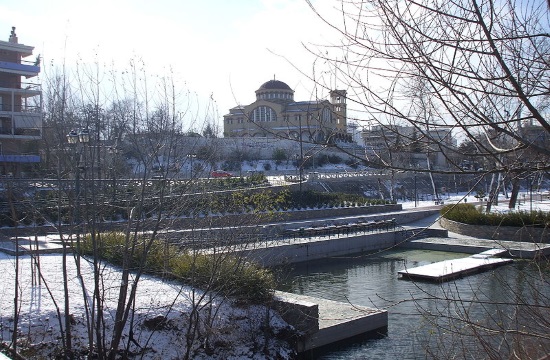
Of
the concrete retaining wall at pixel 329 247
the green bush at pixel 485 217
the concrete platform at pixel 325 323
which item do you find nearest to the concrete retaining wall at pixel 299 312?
the concrete platform at pixel 325 323

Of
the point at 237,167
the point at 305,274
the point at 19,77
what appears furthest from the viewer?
the point at 237,167

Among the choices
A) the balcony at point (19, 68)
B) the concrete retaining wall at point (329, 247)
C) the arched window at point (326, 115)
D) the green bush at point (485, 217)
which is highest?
the balcony at point (19, 68)

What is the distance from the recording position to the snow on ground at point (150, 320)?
28.9ft

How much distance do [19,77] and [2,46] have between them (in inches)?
78.6

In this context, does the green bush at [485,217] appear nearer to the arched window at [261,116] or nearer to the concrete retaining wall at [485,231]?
the concrete retaining wall at [485,231]

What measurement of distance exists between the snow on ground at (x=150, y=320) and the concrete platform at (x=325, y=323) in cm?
39

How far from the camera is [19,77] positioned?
111 feet

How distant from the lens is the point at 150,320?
9.49 m

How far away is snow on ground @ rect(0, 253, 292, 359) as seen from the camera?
8.81m

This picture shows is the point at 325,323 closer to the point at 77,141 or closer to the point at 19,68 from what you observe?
the point at 77,141

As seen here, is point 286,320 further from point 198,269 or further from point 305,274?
point 305,274

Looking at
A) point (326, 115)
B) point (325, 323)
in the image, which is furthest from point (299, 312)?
point (326, 115)

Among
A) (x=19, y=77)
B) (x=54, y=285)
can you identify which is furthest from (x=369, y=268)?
(x=19, y=77)

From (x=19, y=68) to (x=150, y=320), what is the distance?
27.7 meters
